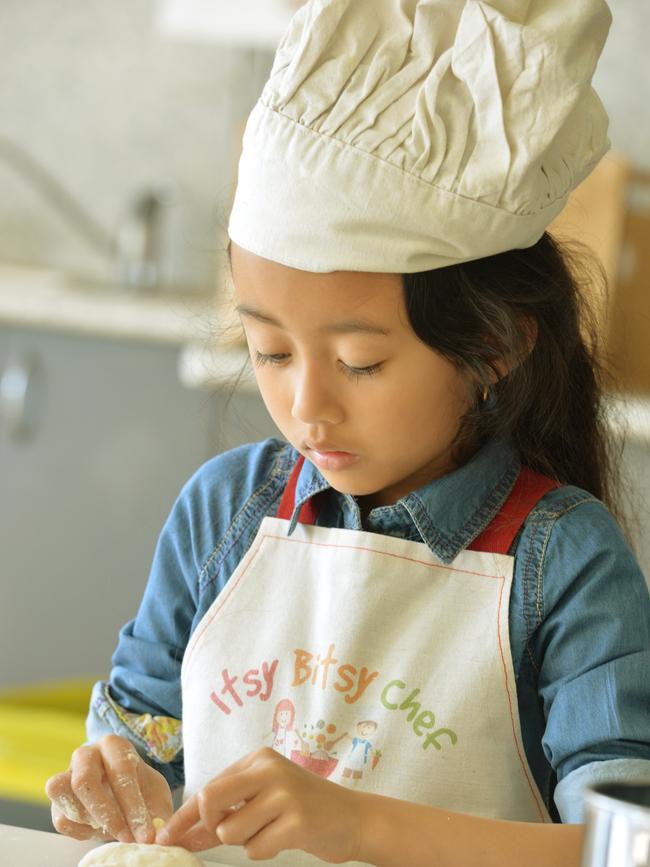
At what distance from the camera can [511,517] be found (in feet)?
3.22

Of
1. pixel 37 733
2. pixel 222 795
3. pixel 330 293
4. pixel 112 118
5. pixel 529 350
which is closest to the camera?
pixel 222 795

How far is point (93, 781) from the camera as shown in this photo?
0.89 meters

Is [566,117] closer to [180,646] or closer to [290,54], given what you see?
[290,54]

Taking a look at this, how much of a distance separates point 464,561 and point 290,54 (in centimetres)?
40

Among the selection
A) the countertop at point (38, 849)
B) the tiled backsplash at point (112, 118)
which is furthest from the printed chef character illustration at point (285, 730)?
the tiled backsplash at point (112, 118)

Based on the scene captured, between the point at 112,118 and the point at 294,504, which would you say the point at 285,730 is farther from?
the point at 112,118

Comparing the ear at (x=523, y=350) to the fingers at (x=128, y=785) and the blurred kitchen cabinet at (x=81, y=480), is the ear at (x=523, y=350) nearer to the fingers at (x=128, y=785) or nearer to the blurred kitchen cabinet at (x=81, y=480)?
the fingers at (x=128, y=785)

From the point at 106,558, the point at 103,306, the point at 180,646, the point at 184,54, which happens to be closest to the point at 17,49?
the point at 184,54

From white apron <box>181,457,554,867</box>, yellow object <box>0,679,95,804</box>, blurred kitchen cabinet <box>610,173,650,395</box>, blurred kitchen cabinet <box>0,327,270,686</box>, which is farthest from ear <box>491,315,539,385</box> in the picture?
blurred kitchen cabinet <box>0,327,270,686</box>

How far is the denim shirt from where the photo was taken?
0.88 meters

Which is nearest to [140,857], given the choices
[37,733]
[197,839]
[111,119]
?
[197,839]

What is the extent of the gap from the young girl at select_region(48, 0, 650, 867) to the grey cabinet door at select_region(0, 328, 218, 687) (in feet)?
4.26

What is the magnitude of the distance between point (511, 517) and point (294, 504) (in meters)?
0.18

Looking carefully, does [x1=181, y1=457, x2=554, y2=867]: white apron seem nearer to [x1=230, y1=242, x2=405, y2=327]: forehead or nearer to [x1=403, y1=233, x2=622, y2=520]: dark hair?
[x1=403, y1=233, x2=622, y2=520]: dark hair
